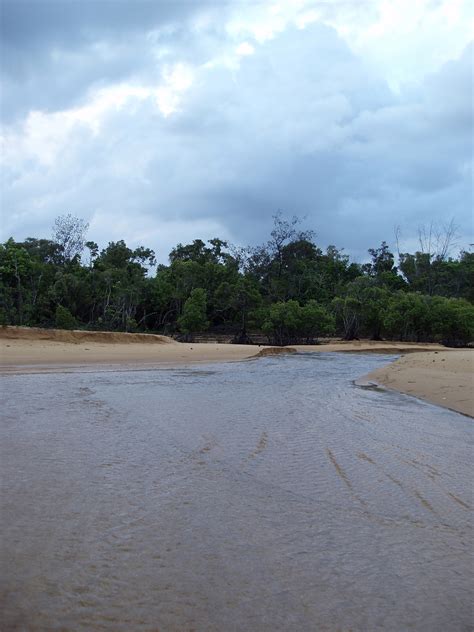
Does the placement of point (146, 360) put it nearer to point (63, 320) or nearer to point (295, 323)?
point (63, 320)

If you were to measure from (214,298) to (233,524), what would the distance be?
156ft

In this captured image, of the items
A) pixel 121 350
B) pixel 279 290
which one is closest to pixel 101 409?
pixel 121 350

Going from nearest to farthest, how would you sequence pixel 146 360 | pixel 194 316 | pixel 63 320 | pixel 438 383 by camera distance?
pixel 438 383 < pixel 146 360 < pixel 63 320 < pixel 194 316

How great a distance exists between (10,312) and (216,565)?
3654cm

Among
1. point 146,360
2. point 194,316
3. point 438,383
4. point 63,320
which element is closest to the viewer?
point 438,383

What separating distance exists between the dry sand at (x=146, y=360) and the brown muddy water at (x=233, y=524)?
4.26 metres

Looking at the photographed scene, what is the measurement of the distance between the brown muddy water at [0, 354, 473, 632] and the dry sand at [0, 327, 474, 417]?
14.0ft

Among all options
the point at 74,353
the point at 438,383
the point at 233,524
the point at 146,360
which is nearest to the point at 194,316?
the point at 146,360

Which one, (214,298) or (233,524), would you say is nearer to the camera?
(233,524)

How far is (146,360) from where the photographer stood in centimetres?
2059

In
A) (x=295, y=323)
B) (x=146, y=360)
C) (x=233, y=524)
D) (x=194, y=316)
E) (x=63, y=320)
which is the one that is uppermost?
(x=194, y=316)

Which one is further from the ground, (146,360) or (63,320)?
(63,320)

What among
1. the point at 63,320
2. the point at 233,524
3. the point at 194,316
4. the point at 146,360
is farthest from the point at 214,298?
the point at 233,524

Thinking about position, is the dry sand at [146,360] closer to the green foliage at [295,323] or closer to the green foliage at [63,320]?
the green foliage at [63,320]
